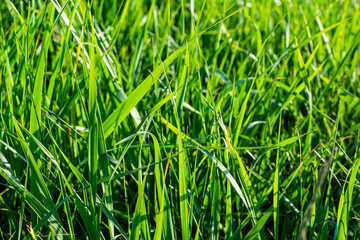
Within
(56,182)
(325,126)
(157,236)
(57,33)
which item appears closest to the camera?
(157,236)

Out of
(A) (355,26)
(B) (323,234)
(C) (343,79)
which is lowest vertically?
(B) (323,234)

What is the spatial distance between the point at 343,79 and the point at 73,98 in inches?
30.9

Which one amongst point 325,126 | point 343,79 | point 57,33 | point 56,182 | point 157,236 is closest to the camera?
point 157,236

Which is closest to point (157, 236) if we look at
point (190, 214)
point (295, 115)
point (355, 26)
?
point (190, 214)

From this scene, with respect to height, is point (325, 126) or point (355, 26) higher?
point (355, 26)

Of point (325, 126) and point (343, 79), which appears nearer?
point (325, 126)

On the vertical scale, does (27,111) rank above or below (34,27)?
below

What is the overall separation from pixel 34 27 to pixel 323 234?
0.68m

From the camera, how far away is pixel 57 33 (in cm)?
125

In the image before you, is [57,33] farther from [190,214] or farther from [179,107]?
[190,214]

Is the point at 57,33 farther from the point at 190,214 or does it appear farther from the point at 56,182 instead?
the point at 190,214

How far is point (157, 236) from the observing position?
565mm

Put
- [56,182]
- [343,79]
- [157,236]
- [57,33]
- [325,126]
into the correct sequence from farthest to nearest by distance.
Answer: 1. [57,33]
2. [343,79]
3. [325,126]
4. [56,182]
5. [157,236]

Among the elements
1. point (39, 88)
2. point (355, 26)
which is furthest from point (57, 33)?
point (355, 26)
